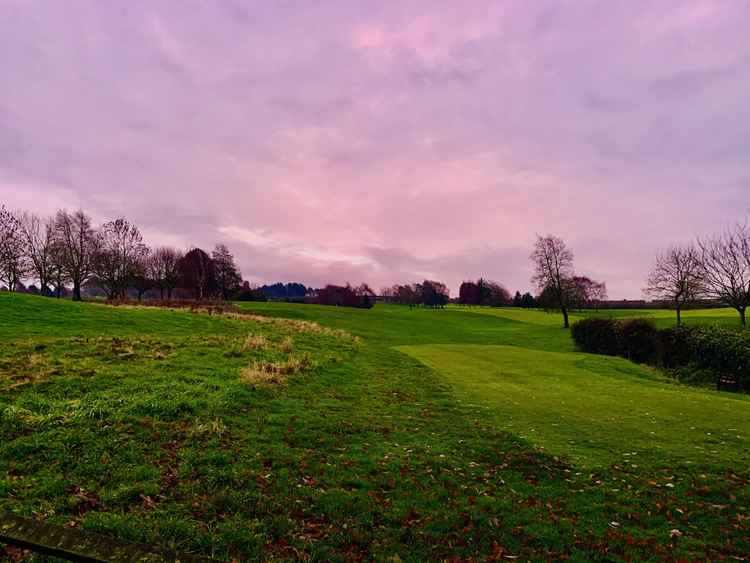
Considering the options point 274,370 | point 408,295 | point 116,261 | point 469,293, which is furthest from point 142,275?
point 469,293

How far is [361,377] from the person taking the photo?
58.3 feet

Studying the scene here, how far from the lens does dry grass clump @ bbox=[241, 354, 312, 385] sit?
13.7 metres

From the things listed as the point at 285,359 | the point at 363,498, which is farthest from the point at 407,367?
the point at 363,498

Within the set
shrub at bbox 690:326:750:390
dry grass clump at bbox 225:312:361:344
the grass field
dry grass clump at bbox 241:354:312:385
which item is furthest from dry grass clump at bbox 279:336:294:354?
shrub at bbox 690:326:750:390

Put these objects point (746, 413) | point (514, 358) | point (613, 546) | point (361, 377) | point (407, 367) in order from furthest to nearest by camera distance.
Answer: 1. point (514, 358)
2. point (407, 367)
3. point (361, 377)
4. point (746, 413)
5. point (613, 546)

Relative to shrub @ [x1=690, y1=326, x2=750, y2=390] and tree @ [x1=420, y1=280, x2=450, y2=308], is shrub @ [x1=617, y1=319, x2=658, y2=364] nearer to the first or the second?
shrub @ [x1=690, y1=326, x2=750, y2=390]

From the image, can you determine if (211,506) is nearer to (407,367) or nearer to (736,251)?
(407,367)

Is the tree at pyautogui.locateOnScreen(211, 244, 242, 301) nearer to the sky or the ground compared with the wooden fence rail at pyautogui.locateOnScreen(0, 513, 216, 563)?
nearer to the sky

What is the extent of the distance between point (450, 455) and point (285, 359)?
10986mm

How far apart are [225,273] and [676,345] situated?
277ft

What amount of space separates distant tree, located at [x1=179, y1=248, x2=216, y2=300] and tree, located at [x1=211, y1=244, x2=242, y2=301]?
1.28 meters

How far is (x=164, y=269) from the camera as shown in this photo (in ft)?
269

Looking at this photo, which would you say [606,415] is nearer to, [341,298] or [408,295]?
[341,298]

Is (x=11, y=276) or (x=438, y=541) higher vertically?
(x=11, y=276)
